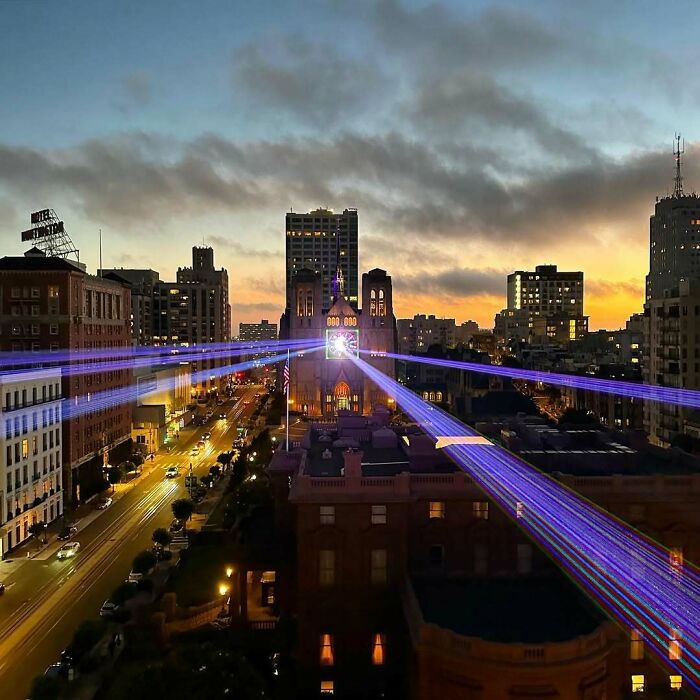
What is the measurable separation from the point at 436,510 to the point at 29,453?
123ft

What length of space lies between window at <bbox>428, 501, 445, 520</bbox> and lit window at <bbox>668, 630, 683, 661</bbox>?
1011cm

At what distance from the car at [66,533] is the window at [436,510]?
3545 centimetres

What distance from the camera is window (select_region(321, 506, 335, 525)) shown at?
1046 inches

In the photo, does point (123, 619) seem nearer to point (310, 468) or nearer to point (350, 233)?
point (310, 468)

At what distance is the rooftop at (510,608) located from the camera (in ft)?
71.4

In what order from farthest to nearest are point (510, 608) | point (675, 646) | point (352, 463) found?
point (352, 463) → point (675, 646) → point (510, 608)

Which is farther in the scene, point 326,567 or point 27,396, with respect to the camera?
point 27,396

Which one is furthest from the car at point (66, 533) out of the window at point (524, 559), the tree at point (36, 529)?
the window at point (524, 559)

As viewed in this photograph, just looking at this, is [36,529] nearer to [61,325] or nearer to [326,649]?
[61,325]

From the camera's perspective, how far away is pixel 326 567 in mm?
26625

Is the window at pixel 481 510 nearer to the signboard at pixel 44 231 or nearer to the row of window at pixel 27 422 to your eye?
the row of window at pixel 27 422

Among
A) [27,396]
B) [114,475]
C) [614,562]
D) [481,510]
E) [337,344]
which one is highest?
[337,344]

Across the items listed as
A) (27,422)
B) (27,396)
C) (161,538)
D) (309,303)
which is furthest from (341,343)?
(161,538)

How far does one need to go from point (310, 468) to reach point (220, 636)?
31.8 ft
